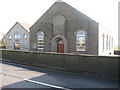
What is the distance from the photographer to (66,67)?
13.1 meters

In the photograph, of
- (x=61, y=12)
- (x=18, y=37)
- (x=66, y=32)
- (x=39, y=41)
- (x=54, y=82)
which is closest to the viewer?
(x=54, y=82)

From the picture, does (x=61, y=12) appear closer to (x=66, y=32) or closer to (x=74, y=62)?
(x=66, y=32)

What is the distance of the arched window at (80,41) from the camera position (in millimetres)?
20983

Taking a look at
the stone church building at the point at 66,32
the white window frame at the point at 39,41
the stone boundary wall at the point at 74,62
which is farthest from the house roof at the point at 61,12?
the stone boundary wall at the point at 74,62

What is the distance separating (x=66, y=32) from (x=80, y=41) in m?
2.98

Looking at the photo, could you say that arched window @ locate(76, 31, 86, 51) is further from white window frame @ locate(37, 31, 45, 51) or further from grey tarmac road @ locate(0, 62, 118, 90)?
grey tarmac road @ locate(0, 62, 118, 90)

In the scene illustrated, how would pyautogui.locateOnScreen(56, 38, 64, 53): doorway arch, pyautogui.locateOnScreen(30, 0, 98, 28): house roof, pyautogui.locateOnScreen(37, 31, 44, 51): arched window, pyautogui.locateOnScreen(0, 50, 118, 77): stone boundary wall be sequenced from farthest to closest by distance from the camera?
pyautogui.locateOnScreen(37, 31, 44, 51): arched window → pyautogui.locateOnScreen(56, 38, 64, 53): doorway arch → pyautogui.locateOnScreen(30, 0, 98, 28): house roof → pyautogui.locateOnScreen(0, 50, 118, 77): stone boundary wall

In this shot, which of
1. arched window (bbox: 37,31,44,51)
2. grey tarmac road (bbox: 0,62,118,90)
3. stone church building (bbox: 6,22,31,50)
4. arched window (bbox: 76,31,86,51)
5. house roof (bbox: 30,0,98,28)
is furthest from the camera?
stone church building (bbox: 6,22,31,50)

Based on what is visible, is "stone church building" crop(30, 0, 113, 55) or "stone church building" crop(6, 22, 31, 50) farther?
"stone church building" crop(6, 22, 31, 50)

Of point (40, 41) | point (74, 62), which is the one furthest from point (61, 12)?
point (74, 62)

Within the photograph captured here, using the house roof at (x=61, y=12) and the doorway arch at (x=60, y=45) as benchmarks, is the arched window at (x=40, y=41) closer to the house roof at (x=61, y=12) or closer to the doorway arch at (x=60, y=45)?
the house roof at (x=61, y=12)

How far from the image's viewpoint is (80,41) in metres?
21.2

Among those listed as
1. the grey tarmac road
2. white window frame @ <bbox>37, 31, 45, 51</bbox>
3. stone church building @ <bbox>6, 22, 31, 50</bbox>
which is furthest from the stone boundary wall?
stone church building @ <bbox>6, 22, 31, 50</bbox>

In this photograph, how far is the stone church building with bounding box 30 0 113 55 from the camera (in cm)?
2042
